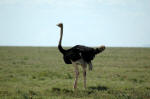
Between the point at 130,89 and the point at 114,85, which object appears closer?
the point at 130,89

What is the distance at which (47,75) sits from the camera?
537 inches

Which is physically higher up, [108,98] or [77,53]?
[77,53]

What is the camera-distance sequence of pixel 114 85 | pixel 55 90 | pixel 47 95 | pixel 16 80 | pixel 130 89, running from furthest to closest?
pixel 16 80
pixel 114 85
pixel 130 89
pixel 55 90
pixel 47 95

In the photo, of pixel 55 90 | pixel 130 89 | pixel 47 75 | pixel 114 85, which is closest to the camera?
pixel 55 90

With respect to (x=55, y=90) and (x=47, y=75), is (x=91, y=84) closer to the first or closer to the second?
(x=55, y=90)

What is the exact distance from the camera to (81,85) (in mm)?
10773

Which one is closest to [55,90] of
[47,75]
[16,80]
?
[16,80]

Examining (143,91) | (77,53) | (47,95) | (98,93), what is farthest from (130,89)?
(47,95)

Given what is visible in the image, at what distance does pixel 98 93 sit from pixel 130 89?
1561 millimetres

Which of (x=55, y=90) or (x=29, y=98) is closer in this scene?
(x=29, y=98)

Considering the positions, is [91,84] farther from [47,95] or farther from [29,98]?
[29,98]

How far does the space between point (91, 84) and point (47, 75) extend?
11.0 ft

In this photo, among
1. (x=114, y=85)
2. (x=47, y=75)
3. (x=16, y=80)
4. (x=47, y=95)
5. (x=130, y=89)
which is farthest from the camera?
(x=47, y=75)

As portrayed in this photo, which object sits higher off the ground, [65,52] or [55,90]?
[65,52]
